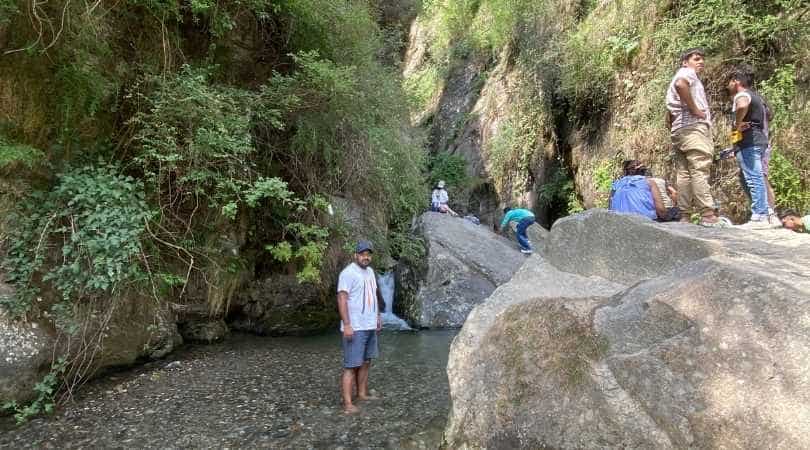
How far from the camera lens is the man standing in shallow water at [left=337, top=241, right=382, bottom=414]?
15.4 feet

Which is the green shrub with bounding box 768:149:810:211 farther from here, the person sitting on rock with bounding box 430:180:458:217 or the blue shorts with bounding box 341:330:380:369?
the person sitting on rock with bounding box 430:180:458:217

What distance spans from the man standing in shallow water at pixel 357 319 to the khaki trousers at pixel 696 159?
3.82 meters

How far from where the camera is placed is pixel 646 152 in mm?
8461

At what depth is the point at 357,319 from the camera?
477 cm

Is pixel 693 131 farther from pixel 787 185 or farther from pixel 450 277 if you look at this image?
pixel 450 277

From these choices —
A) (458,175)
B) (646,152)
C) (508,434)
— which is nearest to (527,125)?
(458,175)

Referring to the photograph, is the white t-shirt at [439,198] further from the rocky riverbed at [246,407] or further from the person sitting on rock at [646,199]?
the person sitting on rock at [646,199]

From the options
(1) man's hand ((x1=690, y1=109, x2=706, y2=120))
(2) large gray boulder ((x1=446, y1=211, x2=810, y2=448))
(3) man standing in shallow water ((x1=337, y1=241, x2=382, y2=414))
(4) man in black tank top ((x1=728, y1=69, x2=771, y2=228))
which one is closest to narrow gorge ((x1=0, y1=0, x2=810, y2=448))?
(2) large gray boulder ((x1=446, y1=211, x2=810, y2=448))

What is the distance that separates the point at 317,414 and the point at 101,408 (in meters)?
2.13

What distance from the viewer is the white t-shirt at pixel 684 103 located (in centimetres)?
532

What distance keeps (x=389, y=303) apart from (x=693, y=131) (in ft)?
19.9

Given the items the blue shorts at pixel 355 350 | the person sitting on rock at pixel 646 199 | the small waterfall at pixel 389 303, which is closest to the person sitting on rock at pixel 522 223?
the small waterfall at pixel 389 303

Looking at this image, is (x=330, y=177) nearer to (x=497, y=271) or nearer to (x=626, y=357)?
(x=497, y=271)

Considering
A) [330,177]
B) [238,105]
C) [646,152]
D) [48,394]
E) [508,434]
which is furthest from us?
[646,152]
